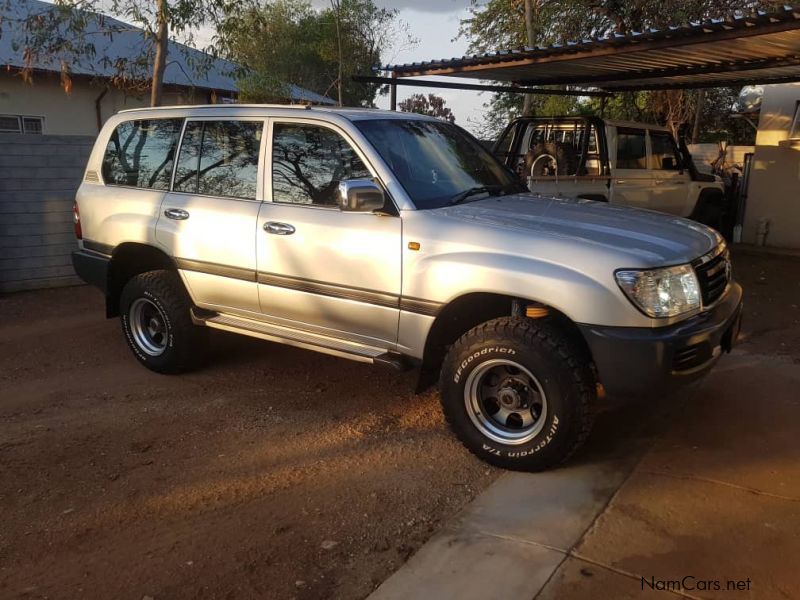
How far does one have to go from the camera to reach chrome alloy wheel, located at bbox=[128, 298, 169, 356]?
561cm

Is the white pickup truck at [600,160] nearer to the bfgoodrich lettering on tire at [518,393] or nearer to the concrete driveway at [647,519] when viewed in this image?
the concrete driveway at [647,519]

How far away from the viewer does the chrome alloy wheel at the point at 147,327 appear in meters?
5.61

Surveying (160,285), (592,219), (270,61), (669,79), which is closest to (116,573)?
(160,285)

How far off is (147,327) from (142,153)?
1.40 metres

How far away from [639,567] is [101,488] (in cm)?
275

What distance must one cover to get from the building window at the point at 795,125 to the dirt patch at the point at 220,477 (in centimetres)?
924

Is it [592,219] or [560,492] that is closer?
[560,492]

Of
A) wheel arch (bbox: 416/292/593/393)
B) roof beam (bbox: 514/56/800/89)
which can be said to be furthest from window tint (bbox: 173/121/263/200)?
roof beam (bbox: 514/56/800/89)

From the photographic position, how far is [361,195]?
13.0ft

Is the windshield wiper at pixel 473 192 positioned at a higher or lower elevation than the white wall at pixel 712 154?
lower

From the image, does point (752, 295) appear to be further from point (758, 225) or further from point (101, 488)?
point (101, 488)

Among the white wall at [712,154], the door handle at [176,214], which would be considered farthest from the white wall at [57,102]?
the white wall at [712,154]

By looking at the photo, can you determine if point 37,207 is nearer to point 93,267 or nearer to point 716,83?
point 93,267

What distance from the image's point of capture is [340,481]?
3.83 m
